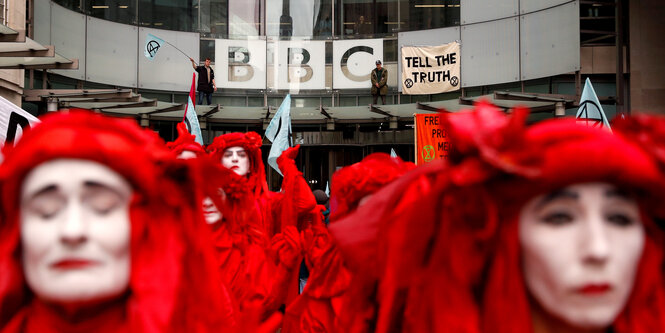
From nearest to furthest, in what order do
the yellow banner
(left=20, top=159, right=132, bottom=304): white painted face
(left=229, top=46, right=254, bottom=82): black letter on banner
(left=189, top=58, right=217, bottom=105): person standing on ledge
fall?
1. (left=20, top=159, right=132, bottom=304): white painted face
2. the yellow banner
3. (left=189, top=58, right=217, bottom=105): person standing on ledge
4. (left=229, top=46, right=254, bottom=82): black letter on banner

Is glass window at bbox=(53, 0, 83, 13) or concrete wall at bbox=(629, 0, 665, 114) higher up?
glass window at bbox=(53, 0, 83, 13)

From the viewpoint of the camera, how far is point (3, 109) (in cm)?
469

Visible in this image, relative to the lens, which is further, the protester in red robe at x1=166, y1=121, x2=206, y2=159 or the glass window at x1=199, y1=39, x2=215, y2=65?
the glass window at x1=199, y1=39, x2=215, y2=65

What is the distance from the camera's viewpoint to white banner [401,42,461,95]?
16094 mm

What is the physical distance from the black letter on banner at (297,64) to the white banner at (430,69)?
276 centimetres

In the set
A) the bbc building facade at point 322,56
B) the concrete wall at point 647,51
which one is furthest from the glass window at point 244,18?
the concrete wall at point 647,51

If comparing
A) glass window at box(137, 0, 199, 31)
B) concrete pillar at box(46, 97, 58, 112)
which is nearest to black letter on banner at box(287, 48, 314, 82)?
glass window at box(137, 0, 199, 31)

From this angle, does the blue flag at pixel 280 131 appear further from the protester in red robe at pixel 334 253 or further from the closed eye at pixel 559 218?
the closed eye at pixel 559 218

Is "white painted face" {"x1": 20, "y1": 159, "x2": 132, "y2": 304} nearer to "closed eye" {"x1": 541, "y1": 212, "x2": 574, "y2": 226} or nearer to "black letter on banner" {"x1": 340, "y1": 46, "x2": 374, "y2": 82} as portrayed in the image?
"closed eye" {"x1": 541, "y1": 212, "x2": 574, "y2": 226}

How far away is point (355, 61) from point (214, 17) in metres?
4.08

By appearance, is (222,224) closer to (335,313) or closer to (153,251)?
(335,313)

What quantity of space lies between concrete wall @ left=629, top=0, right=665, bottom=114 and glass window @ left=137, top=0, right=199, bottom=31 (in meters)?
10.9

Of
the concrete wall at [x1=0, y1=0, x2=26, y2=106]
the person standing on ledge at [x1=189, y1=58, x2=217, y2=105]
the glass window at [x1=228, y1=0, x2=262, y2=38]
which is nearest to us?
the concrete wall at [x1=0, y1=0, x2=26, y2=106]

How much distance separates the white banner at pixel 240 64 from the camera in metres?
17.3
